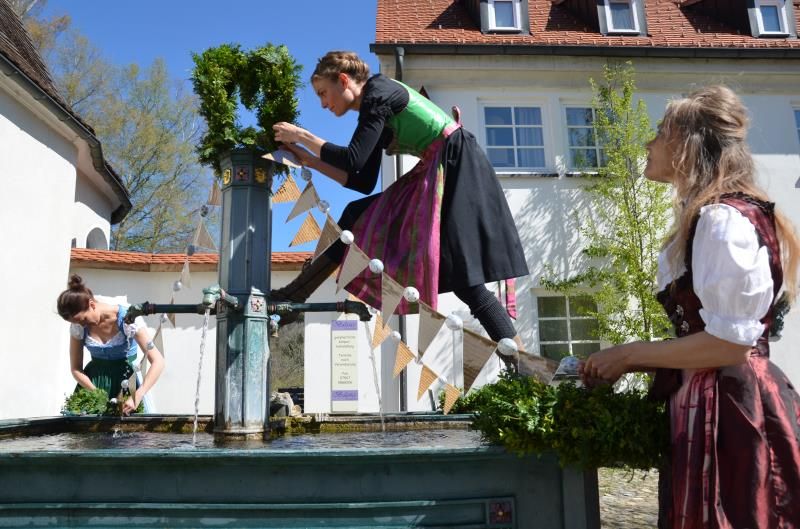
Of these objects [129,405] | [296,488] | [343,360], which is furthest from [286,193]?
[343,360]

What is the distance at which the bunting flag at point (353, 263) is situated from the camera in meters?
2.39

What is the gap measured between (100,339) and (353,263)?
7.16 feet

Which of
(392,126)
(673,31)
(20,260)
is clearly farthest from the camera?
(673,31)

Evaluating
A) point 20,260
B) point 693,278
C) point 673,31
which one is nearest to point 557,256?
point 673,31

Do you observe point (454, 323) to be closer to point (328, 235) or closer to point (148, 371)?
point (328, 235)

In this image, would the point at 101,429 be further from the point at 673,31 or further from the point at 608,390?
the point at 673,31

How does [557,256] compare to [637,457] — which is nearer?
[637,457]

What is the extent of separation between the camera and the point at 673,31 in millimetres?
11414

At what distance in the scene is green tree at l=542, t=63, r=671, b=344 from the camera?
8.81 m

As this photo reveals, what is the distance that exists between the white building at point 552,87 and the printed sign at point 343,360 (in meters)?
0.25

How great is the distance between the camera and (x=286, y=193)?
108 inches

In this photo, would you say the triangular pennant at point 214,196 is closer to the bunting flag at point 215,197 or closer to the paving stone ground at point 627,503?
the bunting flag at point 215,197

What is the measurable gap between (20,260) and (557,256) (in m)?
7.25

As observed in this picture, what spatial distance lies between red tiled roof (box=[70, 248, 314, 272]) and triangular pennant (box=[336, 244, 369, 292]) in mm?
7582
